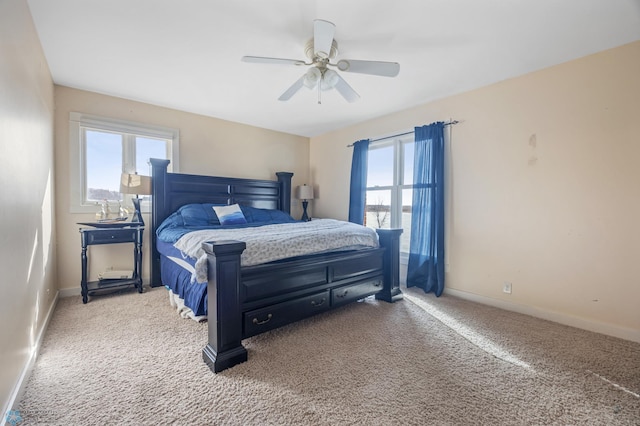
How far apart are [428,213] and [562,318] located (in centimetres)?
160

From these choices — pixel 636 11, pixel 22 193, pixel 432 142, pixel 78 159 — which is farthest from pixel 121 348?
pixel 636 11

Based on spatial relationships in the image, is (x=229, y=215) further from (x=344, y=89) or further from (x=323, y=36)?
(x=323, y=36)

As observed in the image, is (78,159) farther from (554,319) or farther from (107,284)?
(554,319)

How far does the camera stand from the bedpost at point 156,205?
3573 millimetres

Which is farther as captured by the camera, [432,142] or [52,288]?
[432,142]

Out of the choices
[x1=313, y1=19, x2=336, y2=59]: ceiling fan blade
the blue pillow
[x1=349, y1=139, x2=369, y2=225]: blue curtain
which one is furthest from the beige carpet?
[x1=313, y1=19, x2=336, y2=59]: ceiling fan blade

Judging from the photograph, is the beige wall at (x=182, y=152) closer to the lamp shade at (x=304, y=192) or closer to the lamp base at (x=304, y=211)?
the lamp base at (x=304, y=211)

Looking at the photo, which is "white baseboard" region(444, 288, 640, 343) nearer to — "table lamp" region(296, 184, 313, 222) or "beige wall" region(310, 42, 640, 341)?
"beige wall" region(310, 42, 640, 341)

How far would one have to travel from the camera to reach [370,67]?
7.14 feet

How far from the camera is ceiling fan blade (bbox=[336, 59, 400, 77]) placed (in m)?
2.10

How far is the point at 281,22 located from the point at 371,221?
3.00 meters

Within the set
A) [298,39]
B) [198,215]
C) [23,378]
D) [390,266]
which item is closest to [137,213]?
[198,215]

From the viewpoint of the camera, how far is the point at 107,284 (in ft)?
10.4

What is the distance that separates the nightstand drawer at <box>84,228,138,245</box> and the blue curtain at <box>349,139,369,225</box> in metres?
2.95
